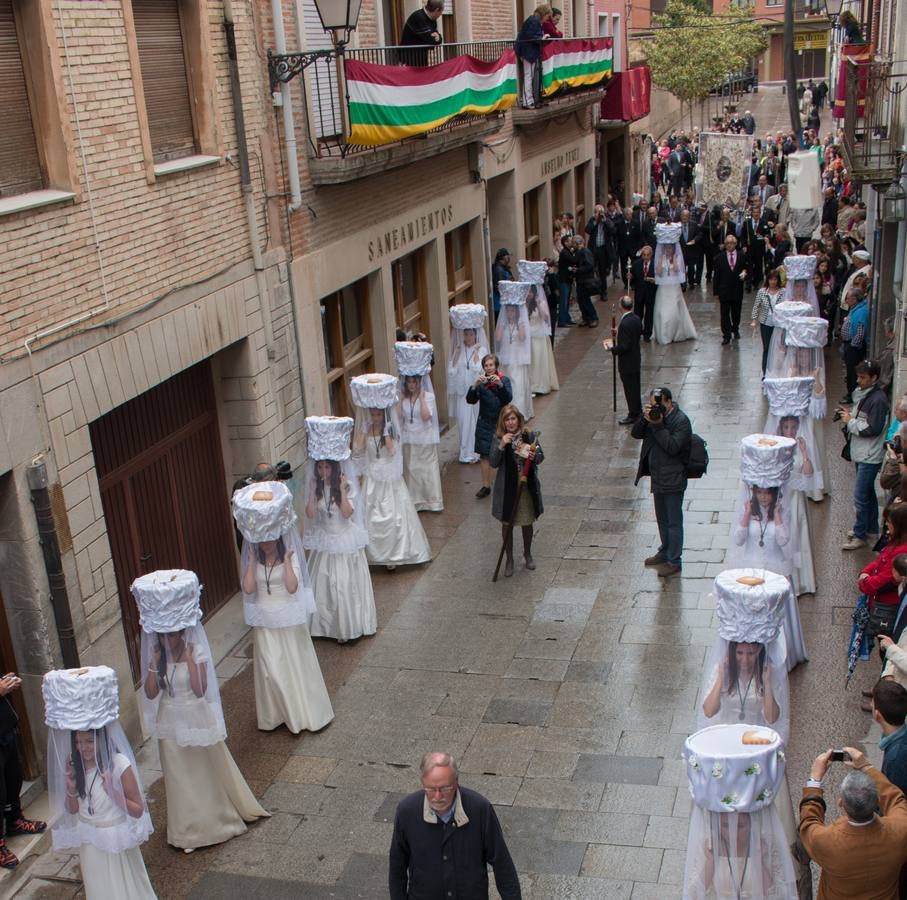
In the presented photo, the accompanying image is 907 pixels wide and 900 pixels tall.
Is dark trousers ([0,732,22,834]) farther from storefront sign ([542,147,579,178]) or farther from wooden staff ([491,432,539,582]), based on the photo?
storefront sign ([542,147,579,178])

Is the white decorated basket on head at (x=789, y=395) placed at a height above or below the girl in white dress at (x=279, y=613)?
above

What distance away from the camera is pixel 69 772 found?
23.1 ft

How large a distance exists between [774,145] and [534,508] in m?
27.3

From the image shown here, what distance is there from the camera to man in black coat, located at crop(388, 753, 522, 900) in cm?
579

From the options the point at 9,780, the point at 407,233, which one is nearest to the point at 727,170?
the point at 407,233

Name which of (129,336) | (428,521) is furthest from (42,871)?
(428,521)

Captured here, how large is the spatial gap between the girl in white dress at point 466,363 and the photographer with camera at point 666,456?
13.4ft

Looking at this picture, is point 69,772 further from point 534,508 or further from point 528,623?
point 534,508

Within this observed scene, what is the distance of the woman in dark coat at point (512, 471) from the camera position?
1174 centimetres

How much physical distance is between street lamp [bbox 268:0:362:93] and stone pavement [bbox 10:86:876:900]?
5.04m

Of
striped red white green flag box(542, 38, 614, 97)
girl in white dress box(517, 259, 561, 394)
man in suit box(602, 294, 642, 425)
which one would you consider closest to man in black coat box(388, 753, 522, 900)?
man in suit box(602, 294, 642, 425)

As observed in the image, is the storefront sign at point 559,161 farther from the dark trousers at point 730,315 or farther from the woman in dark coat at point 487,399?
the woman in dark coat at point 487,399

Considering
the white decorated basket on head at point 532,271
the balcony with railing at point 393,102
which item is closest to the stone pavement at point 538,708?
the balcony with railing at point 393,102

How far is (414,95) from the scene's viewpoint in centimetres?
1455
